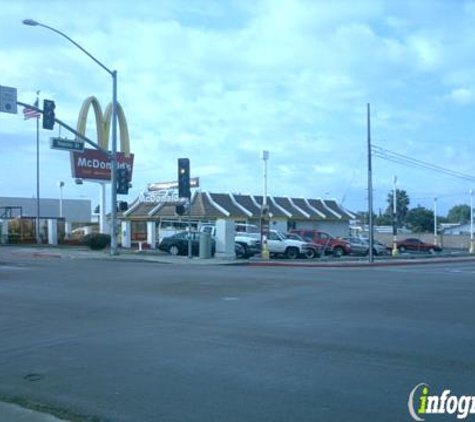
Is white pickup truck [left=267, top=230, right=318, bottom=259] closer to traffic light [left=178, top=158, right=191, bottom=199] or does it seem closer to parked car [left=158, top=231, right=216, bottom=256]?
parked car [left=158, top=231, right=216, bottom=256]

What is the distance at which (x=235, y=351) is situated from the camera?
31.9 feet

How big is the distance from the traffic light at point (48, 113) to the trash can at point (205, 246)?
9495 millimetres

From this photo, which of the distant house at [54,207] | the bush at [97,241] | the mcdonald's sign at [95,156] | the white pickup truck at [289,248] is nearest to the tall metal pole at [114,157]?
the bush at [97,241]

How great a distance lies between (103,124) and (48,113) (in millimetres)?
18336

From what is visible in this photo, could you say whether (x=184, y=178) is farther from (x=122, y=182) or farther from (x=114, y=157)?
(x=122, y=182)

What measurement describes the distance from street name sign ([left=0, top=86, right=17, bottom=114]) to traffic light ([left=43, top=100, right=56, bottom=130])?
134cm

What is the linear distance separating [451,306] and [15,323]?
28.4ft

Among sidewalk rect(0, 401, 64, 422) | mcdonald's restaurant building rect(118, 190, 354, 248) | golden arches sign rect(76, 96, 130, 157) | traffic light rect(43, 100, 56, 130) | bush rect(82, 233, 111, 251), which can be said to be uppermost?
golden arches sign rect(76, 96, 130, 157)

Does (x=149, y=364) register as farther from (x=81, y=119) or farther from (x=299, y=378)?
(x=81, y=119)

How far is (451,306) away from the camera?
14.5 meters

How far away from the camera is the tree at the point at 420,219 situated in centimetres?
13025

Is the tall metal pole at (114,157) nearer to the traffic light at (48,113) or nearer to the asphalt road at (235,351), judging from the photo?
the traffic light at (48,113)

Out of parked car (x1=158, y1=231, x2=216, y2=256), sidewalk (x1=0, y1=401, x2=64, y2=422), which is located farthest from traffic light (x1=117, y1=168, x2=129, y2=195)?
sidewalk (x1=0, y1=401, x2=64, y2=422)

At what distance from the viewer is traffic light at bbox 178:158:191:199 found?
35.6m
